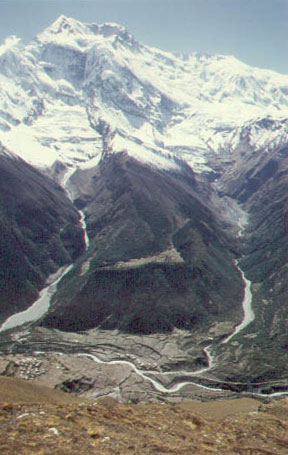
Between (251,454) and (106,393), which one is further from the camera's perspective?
(106,393)

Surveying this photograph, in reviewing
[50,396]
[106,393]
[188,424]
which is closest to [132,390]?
[106,393]

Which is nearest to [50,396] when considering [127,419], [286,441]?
[127,419]

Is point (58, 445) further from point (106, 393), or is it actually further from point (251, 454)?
point (106, 393)

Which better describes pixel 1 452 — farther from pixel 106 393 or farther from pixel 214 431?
pixel 106 393

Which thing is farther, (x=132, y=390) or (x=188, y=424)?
Result: (x=132, y=390)

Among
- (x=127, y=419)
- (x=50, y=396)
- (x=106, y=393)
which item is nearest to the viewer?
(x=127, y=419)

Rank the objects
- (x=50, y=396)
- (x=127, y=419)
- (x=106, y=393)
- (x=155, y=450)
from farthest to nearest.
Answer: (x=106, y=393) < (x=50, y=396) < (x=127, y=419) < (x=155, y=450)
